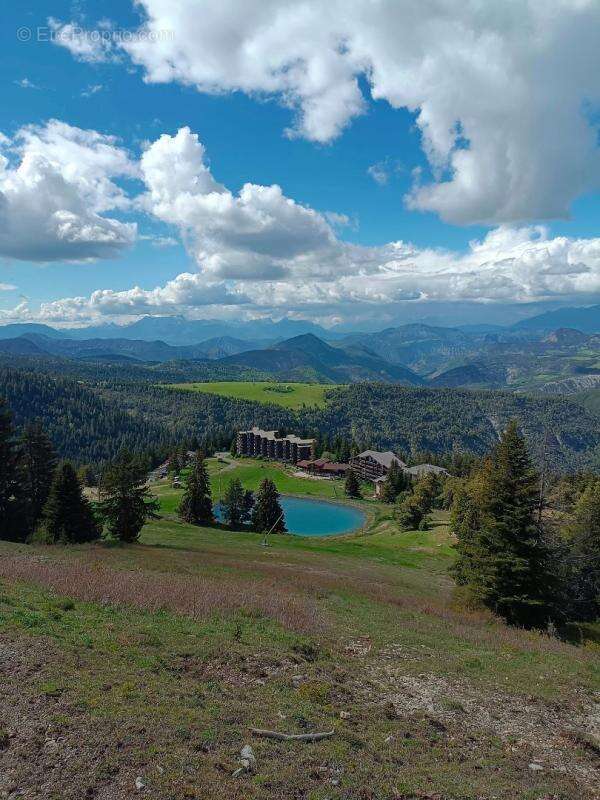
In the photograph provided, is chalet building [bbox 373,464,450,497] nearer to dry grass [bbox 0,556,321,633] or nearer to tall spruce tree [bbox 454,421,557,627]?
tall spruce tree [bbox 454,421,557,627]

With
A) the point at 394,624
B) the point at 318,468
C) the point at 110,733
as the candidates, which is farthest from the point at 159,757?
the point at 318,468

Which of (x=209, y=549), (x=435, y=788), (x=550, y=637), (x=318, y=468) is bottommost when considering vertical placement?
(x=318, y=468)

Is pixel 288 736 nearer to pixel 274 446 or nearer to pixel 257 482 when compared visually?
pixel 257 482

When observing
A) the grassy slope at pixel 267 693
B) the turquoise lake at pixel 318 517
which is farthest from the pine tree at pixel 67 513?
the turquoise lake at pixel 318 517

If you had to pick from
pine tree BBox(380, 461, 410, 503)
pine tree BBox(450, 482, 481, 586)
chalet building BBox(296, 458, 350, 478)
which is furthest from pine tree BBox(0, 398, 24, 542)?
chalet building BBox(296, 458, 350, 478)

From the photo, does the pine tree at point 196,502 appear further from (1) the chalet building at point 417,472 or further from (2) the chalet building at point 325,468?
(2) the chalet building at point 325,468

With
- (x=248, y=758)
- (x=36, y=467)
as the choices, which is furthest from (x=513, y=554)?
(x=36, y=467)

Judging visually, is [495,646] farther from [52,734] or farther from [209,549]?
[209,549]
